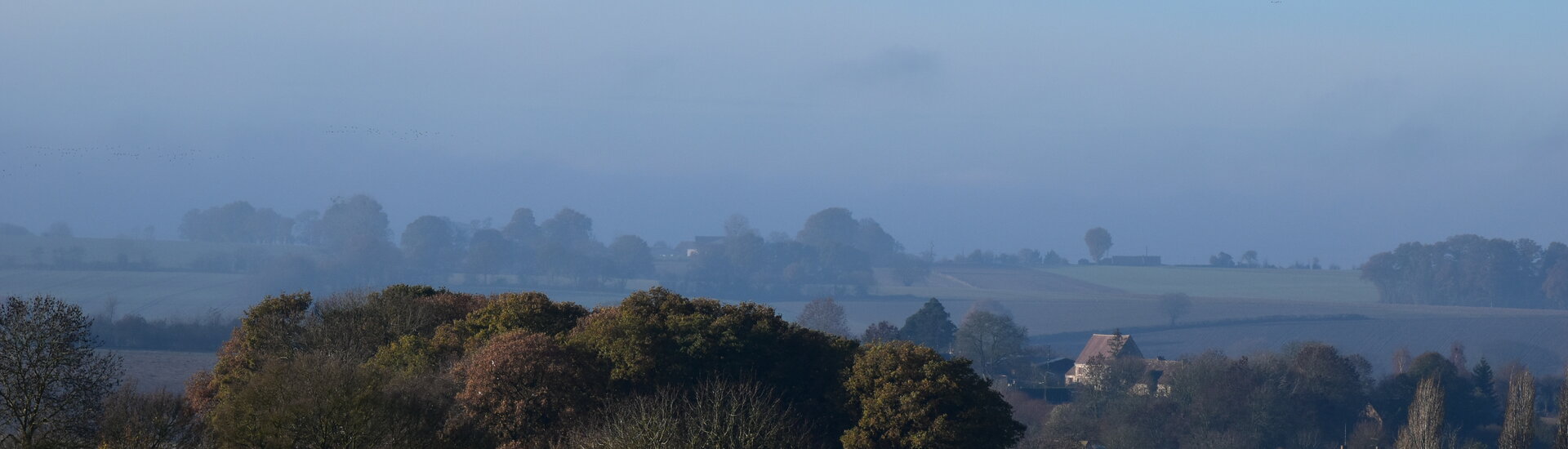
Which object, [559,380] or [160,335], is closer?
[559,380]

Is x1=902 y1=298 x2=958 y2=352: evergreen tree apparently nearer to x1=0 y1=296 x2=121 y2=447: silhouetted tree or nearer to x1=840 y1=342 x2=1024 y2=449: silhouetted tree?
x1=840 y1=342 x2=1024 y2=449: silhouetted tree

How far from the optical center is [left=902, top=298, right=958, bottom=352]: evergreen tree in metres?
126

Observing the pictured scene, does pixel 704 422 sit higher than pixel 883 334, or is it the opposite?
pixel 704 422

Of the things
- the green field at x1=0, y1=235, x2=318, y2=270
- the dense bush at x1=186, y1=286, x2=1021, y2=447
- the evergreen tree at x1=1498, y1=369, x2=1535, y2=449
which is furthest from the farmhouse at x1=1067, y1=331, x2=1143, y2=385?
the green field at x1=0, y1=235, x2=318, y2=270

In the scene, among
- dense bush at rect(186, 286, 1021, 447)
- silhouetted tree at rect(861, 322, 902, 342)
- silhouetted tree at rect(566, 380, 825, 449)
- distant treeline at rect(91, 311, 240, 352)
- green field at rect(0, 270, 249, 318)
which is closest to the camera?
dense bush at rect(186, 286, 1021, 447)

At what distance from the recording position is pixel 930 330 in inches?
4973

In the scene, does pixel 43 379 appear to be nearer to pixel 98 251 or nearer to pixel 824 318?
pixel 824 318

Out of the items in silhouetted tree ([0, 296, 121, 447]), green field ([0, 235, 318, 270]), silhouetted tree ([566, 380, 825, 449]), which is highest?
green field ([0, 235, 318, 270])

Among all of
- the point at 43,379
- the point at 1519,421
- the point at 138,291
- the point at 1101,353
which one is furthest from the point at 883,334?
the point at 43,379

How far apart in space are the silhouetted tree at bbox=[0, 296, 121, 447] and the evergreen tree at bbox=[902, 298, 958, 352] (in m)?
101

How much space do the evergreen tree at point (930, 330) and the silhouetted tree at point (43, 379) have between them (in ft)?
331

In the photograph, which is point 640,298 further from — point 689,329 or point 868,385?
point 868,385

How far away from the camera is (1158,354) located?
488 ft

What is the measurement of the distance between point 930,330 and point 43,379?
10398 centimetres
